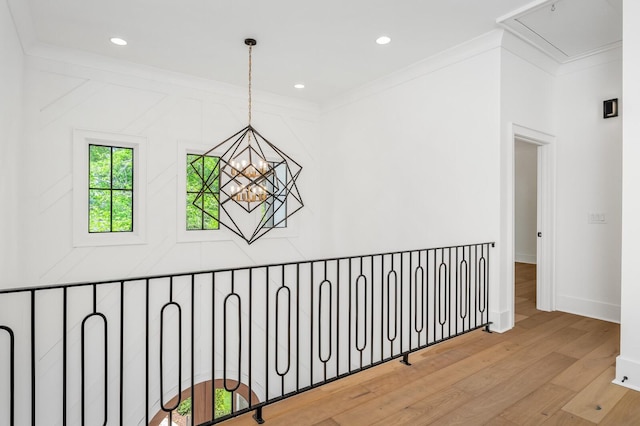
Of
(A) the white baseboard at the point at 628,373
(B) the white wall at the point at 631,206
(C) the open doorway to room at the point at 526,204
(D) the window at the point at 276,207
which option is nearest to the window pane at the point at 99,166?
(D) the window at the point at 276,207

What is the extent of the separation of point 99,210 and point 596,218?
5.36 meters

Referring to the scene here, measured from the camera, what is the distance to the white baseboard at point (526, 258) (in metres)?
7.57

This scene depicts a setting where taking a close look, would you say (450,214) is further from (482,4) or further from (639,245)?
(482,4)

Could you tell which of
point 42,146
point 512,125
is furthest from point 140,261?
point 512,125

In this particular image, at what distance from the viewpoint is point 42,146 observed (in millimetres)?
3732

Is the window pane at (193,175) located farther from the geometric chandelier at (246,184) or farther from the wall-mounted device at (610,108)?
the wall-mounted device at (610,108)

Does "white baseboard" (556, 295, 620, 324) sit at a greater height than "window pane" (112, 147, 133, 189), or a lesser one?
lesser

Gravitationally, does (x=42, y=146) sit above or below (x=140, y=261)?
above

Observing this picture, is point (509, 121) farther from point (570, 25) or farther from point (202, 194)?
point (202, 194)

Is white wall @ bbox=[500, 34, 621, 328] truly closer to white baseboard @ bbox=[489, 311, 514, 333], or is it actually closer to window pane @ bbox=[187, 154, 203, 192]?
white baseboard @ bbox=[489, 311, 514, 333]

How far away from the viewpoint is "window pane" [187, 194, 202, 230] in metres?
4.70

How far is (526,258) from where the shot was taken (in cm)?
775

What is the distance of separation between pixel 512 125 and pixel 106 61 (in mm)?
4277

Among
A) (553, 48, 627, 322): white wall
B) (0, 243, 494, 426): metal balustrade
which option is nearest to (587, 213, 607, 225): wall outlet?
(553, 48, 627, 322): white wall
